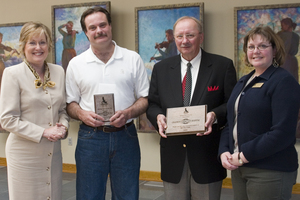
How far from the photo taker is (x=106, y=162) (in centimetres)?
294

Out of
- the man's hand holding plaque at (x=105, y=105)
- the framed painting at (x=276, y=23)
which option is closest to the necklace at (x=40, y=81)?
the man's hand holding plaque at (x=105, y=105)

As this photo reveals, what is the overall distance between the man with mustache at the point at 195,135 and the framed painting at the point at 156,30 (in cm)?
274

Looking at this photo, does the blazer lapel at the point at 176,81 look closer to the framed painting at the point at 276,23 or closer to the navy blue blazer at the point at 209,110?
the navy blue blazer at the point at 209,110

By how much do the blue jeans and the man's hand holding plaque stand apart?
0.65ft

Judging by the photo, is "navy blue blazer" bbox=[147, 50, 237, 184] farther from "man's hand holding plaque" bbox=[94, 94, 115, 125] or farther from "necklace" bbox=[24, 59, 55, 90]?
"necklace" bbox=[24, 59, 55, 90]

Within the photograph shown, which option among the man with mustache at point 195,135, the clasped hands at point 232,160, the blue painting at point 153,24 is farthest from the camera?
the blue painting at point 153,24

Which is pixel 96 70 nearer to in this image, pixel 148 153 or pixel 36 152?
pixel 36 152

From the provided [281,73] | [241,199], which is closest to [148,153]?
[241,199]

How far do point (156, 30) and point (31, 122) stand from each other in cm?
320

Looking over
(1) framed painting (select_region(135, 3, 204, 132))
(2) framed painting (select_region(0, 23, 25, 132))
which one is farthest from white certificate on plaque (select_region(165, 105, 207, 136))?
(2) framed painting (select_region(0, 23, 25, 132))

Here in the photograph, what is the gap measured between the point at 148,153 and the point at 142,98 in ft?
9.63

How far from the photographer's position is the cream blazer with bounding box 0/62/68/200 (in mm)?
2740

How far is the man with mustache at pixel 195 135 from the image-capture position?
2.67 meters

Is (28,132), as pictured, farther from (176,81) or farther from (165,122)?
(176,81)
